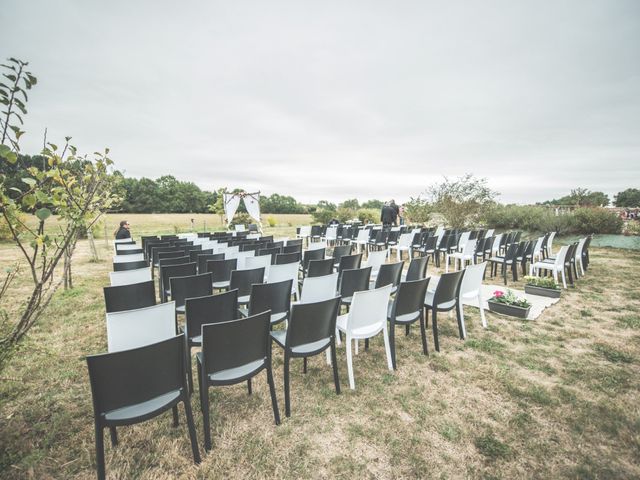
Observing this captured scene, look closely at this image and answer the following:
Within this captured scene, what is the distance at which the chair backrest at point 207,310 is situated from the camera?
7.66 feet

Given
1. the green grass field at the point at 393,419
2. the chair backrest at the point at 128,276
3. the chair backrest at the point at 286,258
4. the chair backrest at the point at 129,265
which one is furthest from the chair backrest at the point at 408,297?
the chair backrest at the point at 129,265

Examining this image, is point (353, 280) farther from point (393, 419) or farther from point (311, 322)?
point (393, 419)

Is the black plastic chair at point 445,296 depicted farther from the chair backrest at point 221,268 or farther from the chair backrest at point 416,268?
the chair backrest at point 221,268

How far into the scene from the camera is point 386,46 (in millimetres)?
11391

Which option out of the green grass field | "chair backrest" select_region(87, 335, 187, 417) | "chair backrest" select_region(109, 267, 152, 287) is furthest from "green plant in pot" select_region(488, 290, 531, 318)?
"chair backrest" select_region(109, 267, 152, 287)

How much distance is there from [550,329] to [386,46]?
40.9 ft

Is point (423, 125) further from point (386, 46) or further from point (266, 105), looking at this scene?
point (266, 105)

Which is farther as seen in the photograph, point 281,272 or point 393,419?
point 281,272

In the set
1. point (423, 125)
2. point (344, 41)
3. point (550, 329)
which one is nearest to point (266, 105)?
point (344, 41)

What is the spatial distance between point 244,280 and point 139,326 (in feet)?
5.96

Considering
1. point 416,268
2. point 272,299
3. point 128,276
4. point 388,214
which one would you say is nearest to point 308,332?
point 272,299

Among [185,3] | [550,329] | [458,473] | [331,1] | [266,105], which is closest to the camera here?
[458,473]

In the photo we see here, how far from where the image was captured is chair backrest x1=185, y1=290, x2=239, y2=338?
7.66 ft

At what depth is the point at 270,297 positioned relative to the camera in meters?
2.81
